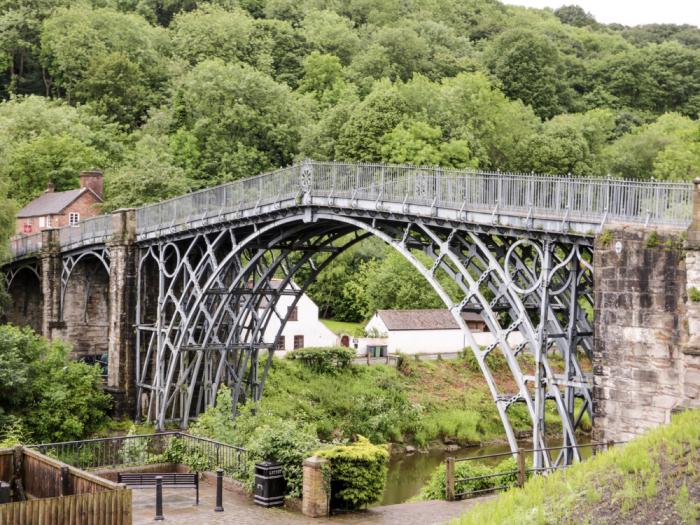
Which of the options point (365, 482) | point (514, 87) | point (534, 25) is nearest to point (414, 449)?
point (365, 482)

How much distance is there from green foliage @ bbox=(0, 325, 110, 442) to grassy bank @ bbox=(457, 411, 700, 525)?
28.7 metres

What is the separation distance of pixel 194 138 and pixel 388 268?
1939 centimetres

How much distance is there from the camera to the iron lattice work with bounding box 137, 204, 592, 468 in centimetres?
2594

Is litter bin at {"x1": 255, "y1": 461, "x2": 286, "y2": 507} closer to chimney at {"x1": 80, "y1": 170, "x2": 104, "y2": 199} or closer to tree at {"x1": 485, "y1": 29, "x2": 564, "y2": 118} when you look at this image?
chimney at {"x1": 80, "y1": 170, "x2": 104, "y2": 199}

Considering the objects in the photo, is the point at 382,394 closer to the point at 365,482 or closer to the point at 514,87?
the point at 365,482

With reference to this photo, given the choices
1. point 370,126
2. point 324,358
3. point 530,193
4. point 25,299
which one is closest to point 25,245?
point 25,299

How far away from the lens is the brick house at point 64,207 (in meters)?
64.3

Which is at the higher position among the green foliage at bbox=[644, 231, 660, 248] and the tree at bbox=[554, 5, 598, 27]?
the tree at bbox=[554, 5, 598, 27]

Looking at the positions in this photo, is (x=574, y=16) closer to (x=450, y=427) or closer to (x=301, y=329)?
(x=301, y=329)

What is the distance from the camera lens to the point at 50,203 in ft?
218

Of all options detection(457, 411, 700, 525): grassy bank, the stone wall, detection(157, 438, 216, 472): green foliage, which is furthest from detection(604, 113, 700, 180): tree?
detection(457, 411, 700, 525): grassy bank

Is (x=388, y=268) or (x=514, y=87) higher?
(x=514, y=87)

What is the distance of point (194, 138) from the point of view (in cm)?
7831

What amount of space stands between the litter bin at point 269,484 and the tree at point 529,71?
3172 inches
